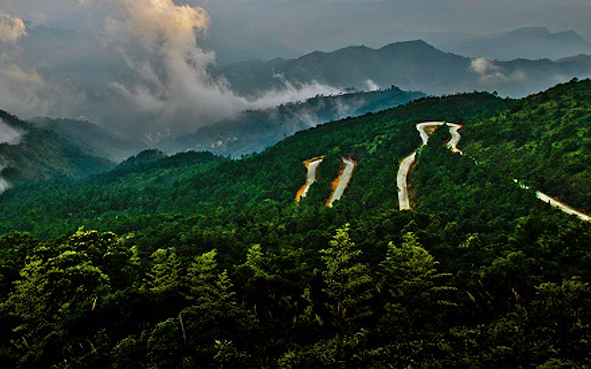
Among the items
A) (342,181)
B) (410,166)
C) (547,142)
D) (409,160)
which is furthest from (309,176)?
(547,142)

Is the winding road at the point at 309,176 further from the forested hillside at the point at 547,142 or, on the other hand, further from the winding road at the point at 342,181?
the forested hillside at the point at 547,142

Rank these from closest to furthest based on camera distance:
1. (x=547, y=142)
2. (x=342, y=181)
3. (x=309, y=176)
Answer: (x=547, y=142)
(x=342, y=181)
(x=309, y=176)

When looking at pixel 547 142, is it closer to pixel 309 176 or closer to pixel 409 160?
pixel 409 160

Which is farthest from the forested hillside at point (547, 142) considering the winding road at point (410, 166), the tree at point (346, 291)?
the tree at point (346, 291)

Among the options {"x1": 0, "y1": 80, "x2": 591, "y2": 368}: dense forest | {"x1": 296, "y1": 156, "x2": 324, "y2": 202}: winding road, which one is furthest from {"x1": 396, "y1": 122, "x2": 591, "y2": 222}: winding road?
{"x1": 296, "y1": 156, "x2": 324, "y2": 202}: winding road

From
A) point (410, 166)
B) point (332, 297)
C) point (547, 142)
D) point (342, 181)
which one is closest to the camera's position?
point (332, 297)

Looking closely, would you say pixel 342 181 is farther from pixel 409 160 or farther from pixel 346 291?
pixel 346 291

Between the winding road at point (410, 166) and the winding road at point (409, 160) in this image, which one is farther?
the winding road at point (409, 160)

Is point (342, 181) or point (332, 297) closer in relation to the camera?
point (332, 297)

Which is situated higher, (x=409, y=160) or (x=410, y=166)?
(x=409, y=160)

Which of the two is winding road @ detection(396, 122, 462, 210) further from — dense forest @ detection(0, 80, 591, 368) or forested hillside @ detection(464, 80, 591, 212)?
dense forest @ detection(0, 80, 591, 368)

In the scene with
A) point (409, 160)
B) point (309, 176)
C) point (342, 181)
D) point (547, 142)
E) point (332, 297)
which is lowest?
point (332, 297)

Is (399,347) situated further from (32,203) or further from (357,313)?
(32,203)

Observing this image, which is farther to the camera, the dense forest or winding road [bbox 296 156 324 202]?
winding road [bbox 296 156 324 202]
